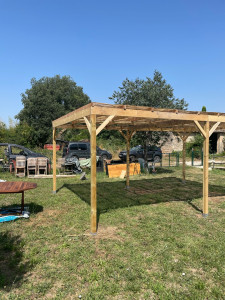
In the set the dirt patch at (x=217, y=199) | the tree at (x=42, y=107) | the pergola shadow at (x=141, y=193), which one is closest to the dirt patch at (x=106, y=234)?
the pergola shadow at (x=141, y=193)

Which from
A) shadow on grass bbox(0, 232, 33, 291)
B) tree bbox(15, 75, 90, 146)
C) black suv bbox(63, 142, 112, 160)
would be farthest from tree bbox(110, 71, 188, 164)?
tree bbox(15, 75, 90, 146)

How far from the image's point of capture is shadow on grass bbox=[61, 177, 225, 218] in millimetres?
7473

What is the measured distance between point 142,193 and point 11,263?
585 cm

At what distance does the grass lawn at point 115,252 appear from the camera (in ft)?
10.2

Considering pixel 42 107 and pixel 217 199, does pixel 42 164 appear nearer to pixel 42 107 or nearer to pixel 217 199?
pixel 217 199

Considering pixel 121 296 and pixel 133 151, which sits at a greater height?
pixel 133 151

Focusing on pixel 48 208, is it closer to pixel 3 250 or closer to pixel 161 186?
pixel 3 250

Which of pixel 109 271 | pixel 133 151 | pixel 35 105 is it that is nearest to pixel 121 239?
pixel 109 271

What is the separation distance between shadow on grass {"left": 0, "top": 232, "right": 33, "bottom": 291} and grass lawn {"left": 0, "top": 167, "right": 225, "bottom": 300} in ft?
0.04

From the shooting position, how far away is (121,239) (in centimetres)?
467

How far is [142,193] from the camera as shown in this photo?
8906 millimetres

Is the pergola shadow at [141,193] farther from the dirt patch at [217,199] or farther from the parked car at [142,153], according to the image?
the parked car at [142,153]

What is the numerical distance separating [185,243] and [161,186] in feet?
19.4

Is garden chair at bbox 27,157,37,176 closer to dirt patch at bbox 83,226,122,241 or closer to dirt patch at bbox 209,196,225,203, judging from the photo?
dirt patch at bbox 83,226,122,241
